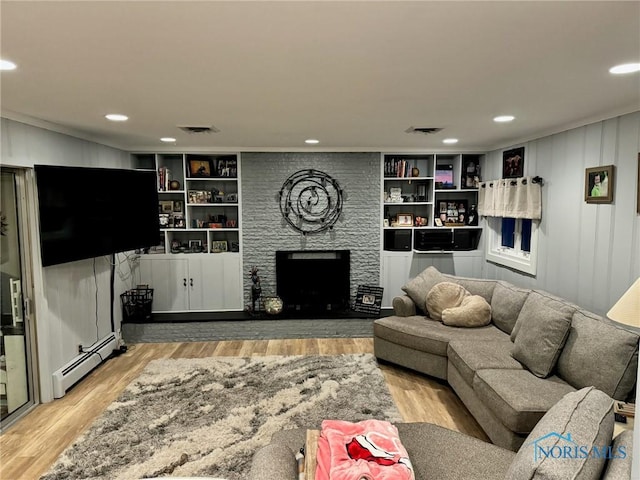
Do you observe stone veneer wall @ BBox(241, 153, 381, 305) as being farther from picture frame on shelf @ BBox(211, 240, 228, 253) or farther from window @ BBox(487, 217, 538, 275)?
window @ BBox(487, 217, 538, 275)

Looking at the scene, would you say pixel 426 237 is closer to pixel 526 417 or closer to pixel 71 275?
pixel 526 417

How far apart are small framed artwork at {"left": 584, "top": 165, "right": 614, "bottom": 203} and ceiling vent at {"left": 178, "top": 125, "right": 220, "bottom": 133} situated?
3.24 m

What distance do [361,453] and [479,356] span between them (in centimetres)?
178

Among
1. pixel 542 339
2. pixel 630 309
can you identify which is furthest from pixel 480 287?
pixel 630 309

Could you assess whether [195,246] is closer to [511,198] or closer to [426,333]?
[426,333]

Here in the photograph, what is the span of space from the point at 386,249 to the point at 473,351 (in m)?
2.59

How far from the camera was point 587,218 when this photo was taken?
3.45 metres

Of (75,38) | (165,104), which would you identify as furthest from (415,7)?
(165,104)

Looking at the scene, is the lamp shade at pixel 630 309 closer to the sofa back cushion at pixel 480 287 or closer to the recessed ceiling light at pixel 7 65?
the sofa back cushion at pixel 480 287

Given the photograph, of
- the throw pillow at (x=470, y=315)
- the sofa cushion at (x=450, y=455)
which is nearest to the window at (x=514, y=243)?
the throw pillow at (x=470, y=315)

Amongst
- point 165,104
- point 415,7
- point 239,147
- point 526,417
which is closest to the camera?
point 415,7

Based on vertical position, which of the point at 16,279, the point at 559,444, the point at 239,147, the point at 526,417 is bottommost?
the point at 526,417

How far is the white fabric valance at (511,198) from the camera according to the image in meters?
4.21

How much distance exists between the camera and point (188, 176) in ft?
18.5
